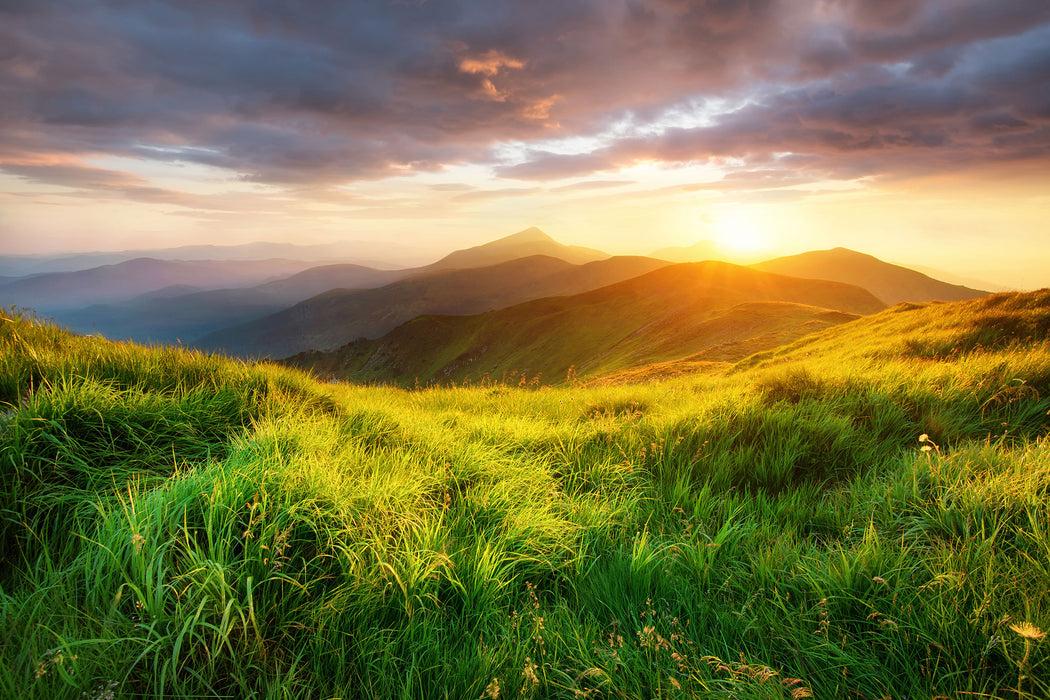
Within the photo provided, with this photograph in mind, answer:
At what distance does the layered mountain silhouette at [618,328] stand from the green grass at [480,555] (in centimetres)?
2734

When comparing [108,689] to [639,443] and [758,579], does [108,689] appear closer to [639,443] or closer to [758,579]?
[758,579]

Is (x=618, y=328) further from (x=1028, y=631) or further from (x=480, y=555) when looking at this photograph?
(x=1028, y=631)

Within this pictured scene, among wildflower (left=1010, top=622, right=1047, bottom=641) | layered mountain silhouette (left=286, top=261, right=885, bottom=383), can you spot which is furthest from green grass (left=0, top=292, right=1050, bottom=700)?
layered mountain silhouette (left=286, top=261, right=885, bottom=383)

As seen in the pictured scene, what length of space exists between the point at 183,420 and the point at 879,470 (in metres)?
7.07

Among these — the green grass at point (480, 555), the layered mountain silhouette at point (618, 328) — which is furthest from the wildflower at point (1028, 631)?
the layered mountain silhouette at point (618, 328)

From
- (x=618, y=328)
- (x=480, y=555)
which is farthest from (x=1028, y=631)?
(x=618, y=328)

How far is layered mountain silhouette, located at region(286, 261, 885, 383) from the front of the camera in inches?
1727

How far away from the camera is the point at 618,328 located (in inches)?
3529

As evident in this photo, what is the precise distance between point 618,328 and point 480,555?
88.6 metres

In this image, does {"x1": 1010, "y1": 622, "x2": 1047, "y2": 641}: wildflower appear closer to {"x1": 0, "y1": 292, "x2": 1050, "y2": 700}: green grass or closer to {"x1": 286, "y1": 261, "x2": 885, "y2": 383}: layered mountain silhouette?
{"x1": 0, "y1": 292, "x2": 1050, "y2": 700}: green grass

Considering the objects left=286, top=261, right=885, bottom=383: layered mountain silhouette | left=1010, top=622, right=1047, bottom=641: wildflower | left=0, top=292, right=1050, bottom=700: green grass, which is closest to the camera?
left=1010, top=622, right=1047, bottom=641: wildflower

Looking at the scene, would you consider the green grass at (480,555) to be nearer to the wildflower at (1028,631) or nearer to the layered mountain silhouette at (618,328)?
the wildflower at (1028,631)

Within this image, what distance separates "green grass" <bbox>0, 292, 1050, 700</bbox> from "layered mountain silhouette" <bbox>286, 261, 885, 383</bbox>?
27.3 m

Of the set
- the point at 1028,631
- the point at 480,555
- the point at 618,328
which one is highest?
the point at 1028,631
